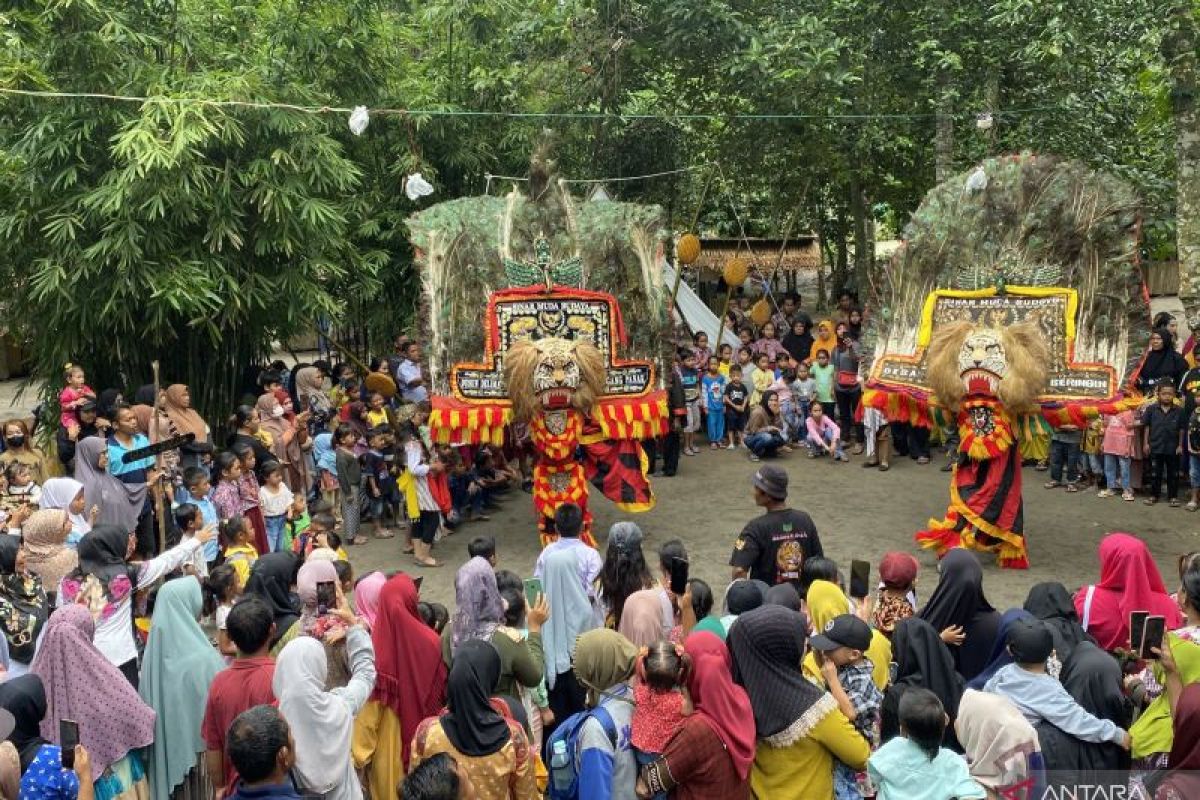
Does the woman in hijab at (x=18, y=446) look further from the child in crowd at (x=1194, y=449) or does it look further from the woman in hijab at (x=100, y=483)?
the child in crowd at (x=1194, y=449)

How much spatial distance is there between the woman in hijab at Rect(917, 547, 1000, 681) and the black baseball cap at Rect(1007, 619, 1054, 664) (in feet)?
2.49

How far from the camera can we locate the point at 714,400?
13.6 m

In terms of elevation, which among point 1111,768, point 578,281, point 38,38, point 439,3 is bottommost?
point 1111,768

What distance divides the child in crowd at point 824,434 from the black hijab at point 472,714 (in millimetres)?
9157

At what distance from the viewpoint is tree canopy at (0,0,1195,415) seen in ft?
35.6

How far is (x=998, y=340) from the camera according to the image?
353 inches

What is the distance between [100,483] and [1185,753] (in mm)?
7175

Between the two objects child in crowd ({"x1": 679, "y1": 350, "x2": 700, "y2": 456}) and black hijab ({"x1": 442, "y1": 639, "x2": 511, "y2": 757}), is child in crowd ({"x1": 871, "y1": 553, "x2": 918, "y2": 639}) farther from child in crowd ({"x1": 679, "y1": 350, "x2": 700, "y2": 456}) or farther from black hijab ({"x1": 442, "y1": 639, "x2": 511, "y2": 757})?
child in crowd ({"x1": 679, "y1": 350, "x2": 700, "y2": 456})

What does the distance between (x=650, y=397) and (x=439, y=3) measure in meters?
6.95

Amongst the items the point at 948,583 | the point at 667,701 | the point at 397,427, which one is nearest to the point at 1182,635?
the point at 948,583

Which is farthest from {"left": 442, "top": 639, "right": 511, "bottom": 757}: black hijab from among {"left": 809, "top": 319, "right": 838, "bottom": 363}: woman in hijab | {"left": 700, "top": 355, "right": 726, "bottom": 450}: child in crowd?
{"left": 809, "top": 319, "right": 838, "bottom": 363}: woman in hijab

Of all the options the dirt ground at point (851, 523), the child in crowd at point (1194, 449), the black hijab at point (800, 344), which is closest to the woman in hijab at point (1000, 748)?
the dirt ground at point (851, 523)

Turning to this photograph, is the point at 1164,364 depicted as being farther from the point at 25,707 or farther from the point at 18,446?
the point at 25,707

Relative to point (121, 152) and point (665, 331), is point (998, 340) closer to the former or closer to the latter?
point (665, 331)
